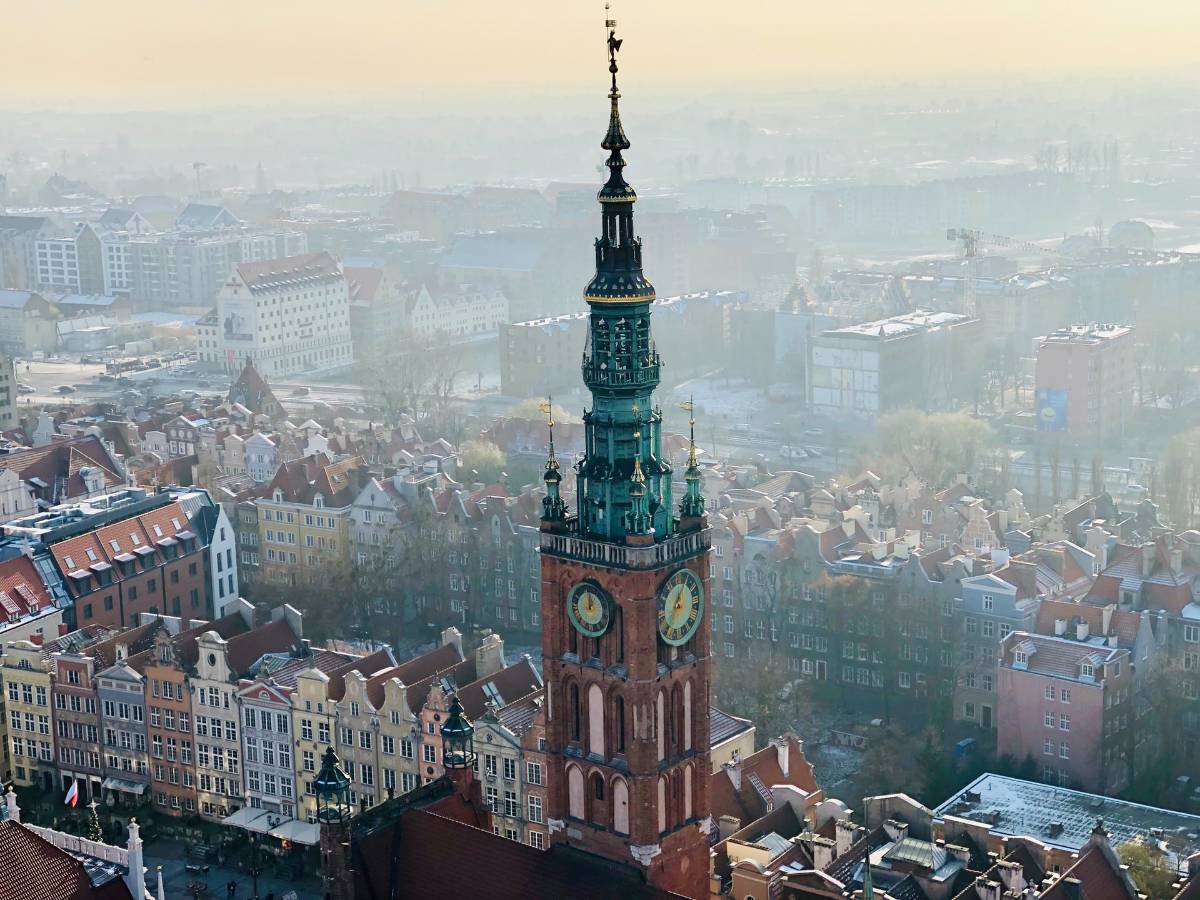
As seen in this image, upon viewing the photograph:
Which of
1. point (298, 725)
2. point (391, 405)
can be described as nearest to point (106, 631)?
point (298, 725)

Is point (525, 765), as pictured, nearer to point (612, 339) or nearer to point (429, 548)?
point (612, 339)

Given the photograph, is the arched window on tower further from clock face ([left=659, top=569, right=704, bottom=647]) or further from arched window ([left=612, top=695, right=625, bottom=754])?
clock face ([left=659, top=569, right=704, bottom=647])

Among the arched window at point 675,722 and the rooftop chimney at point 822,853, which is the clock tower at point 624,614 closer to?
the arched window at point 675,722

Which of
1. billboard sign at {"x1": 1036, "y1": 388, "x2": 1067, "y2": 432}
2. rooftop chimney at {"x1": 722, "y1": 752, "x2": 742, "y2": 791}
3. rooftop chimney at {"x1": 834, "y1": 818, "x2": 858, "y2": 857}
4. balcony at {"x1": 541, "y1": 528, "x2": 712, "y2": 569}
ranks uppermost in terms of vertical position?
balcony at {"x1": 541, "y1": 528, "x2": 712, "y2": 569}

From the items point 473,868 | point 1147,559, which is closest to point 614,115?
point 473,868

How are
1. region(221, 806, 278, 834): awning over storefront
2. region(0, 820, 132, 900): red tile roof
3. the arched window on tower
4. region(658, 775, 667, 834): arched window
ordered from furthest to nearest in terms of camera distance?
region(221, 806, 278, 834): awning over storefront → region(0, 820, 132, 900): red tile roof → the arched window on tower → region(658, 775, 667, 834): arched window

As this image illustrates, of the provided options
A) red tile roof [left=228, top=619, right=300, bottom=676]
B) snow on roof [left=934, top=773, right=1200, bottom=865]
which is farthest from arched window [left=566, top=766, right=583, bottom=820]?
red tile roof [left=228, top=619, right=300, bottom=676]
